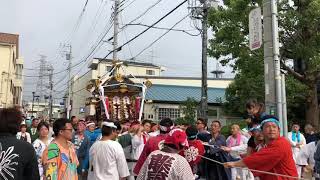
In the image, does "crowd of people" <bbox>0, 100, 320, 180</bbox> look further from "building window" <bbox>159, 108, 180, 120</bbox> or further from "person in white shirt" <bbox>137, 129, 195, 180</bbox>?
"building window" <bbox>159, 108, 180, 120</bbox>

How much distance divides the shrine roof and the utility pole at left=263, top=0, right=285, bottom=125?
24847mm

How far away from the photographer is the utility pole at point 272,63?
317 inches

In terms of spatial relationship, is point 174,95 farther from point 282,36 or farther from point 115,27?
point 282,36

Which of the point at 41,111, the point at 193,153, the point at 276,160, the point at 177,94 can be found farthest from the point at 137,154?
the point at 41,111

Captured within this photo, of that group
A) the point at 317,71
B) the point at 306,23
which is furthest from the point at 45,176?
the point at 317,71

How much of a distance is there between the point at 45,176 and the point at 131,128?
4845 mm

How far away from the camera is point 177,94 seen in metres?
36.1

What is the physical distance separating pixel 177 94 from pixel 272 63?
27.8 m

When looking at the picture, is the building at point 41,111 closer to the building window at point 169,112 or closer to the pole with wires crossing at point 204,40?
the building window at point 169,112

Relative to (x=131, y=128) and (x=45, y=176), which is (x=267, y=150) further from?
(x=131, y=128)

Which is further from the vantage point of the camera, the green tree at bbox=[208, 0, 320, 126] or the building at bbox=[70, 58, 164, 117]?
the building at bbox=[70, 58, 164, 117]

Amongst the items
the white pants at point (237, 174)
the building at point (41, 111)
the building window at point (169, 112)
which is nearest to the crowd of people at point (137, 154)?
the white pants at point (237, 174)

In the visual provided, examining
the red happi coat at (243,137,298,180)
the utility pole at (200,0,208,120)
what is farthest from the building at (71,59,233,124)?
the red happi coat at (243,137,298,180)

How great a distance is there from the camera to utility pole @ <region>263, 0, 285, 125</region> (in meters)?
8.04
